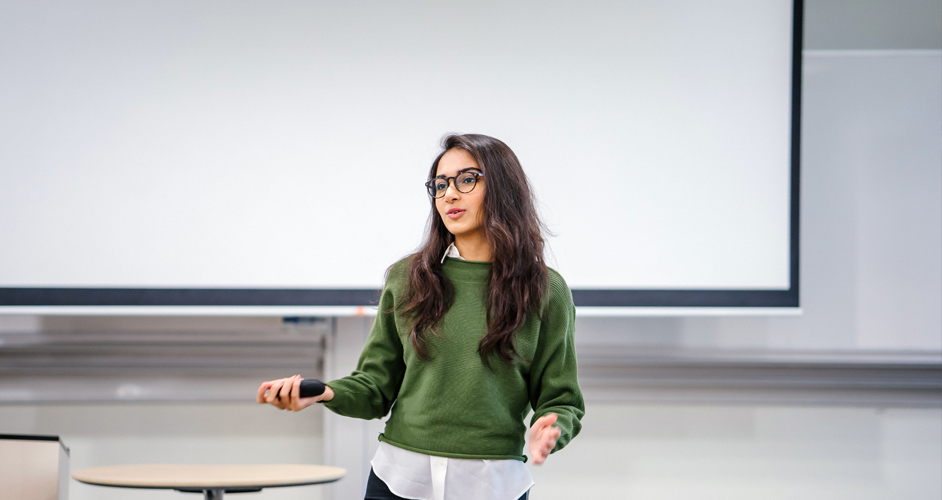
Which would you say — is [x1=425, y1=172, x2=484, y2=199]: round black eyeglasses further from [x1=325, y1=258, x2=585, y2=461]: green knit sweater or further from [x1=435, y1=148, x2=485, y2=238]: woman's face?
[x1=325, y1=258, x2=585, y2=461]: green knit sweater

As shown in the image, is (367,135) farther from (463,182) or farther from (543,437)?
(543,437)

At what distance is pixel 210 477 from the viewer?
1.25 meters

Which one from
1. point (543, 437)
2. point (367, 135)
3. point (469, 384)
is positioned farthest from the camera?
point (367, 135)

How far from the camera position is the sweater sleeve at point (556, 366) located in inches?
36.1

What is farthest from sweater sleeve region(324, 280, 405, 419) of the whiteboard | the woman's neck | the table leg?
the whiteboard

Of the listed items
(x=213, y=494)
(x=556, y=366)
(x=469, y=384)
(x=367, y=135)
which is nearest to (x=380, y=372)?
(x=469, y=384)

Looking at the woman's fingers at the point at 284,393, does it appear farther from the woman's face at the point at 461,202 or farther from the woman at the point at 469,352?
the woman's face at the point at 461,202

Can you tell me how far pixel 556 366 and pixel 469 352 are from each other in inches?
4.9

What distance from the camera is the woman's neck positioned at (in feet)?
3.23

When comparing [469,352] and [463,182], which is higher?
[463,182]

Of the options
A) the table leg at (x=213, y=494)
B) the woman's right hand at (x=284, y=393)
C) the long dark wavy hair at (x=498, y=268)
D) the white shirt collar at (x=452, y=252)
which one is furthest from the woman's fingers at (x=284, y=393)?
the table leg at (x=213, y=494)

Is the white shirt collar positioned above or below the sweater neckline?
above

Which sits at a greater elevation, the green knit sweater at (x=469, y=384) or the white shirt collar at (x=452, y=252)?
the white shirt collar at (x=452, y=252)

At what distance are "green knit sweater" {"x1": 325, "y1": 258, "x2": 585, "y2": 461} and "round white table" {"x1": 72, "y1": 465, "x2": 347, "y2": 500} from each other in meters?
0.35
